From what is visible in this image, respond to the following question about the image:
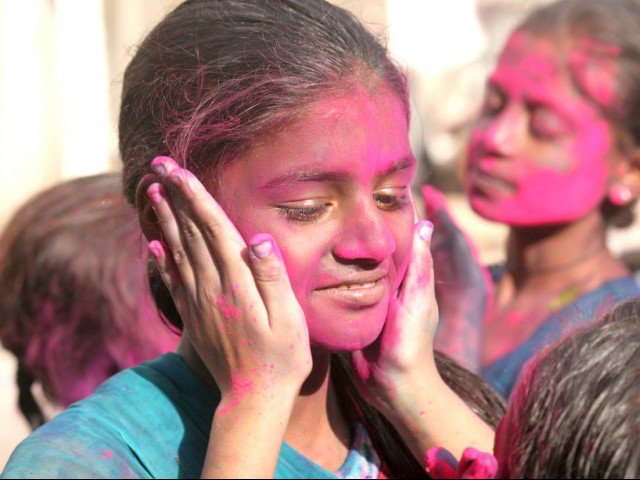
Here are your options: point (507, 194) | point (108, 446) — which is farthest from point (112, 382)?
point (507, 194)

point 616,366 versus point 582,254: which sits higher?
point 616,366

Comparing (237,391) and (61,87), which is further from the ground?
(237,391)

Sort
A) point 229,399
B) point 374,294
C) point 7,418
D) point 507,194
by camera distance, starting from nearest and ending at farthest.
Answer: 1. point 229,399
2. point 374,294
3. point 507,194
4. point 7,418

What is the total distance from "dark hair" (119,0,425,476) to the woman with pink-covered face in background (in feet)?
4.78

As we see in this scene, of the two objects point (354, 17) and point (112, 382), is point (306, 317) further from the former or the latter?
point (354, 17)

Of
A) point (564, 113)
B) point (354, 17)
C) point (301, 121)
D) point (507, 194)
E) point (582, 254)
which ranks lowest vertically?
point (582, 254)

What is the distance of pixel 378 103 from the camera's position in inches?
69.4

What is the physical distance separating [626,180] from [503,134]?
499 mm

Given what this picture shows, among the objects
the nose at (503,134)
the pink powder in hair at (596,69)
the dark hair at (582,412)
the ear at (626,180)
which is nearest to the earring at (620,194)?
the ear at (626,180)

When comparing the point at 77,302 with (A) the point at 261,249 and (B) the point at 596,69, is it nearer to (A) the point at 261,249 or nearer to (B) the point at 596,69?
(A) the point at 261,249

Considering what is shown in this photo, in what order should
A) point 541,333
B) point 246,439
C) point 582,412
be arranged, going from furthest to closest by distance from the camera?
point 541,333, point 246,439, point 582,412

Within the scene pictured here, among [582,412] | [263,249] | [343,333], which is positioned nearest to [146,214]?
[263,249]

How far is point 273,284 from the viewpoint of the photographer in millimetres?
1607

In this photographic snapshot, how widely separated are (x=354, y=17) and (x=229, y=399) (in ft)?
2.64
